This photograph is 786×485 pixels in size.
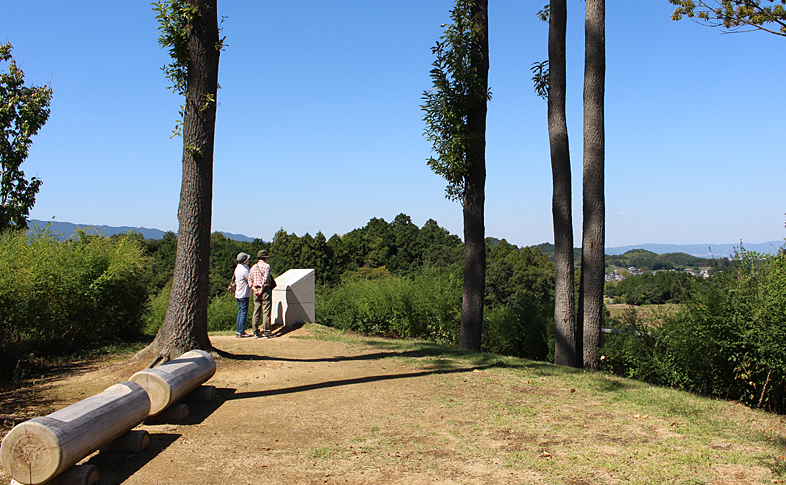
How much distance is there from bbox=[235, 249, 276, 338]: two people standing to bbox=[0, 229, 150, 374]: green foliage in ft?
6.84

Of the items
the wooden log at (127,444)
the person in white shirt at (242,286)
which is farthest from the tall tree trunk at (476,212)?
the wooden log at (127,444)

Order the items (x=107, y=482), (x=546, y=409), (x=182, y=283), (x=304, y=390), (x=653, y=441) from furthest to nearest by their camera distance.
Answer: (x=182, y=283) → (x=304, y=390) → (x=546, y=409) → (x=653, y=441) → (x=107, y=482)

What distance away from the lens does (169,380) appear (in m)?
5.06

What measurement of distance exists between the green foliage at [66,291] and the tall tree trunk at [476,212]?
6682mm

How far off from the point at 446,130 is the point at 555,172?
2.38 metres

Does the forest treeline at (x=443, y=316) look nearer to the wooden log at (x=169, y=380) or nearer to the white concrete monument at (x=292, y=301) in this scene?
the white concrete monument at (x=292, y=301)

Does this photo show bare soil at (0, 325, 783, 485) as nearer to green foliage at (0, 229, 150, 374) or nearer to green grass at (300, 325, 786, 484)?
green grass at (300, 325, 786, 484)

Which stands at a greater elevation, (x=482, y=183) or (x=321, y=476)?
A: (x=482, y=183)

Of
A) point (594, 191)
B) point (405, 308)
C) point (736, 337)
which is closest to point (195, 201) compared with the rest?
point (594, 191)

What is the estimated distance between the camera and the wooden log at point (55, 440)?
343 centimetres

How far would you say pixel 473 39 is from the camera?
10.9 meters

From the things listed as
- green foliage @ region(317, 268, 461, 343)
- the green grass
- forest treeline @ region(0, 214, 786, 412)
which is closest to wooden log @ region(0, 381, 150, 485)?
the green grass

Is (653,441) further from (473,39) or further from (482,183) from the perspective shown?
(473,39)

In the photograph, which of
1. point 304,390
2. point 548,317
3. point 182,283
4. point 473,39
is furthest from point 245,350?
point 473,39
